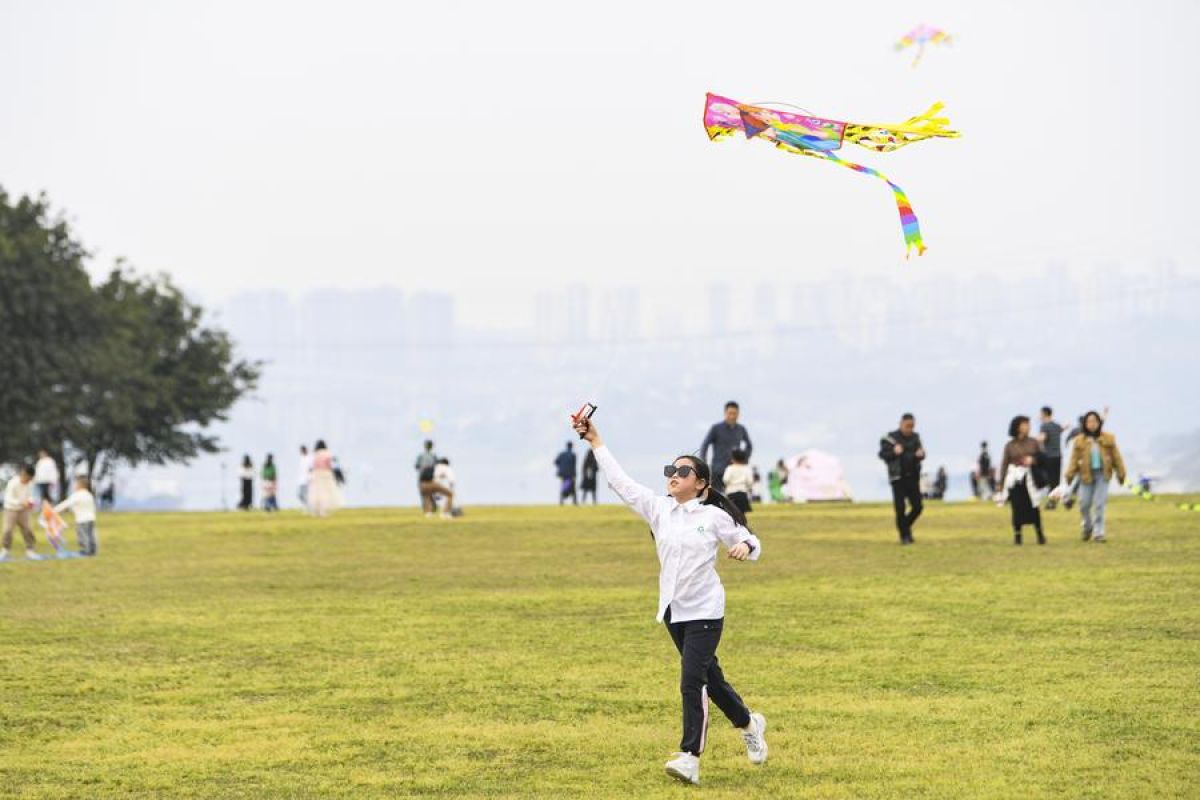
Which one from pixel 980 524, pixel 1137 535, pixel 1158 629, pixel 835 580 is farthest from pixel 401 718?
pixel 980 524

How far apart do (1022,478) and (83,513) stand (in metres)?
16.7

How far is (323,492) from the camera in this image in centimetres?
5481

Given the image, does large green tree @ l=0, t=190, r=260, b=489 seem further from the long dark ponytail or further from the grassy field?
the long dark ponytail

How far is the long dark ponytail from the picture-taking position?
38.2 feet

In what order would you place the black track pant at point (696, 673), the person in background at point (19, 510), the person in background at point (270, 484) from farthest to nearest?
A: the person in background at point (270, 484)
the person in background at point (19, 510)
the black track pant at point (696, 673)

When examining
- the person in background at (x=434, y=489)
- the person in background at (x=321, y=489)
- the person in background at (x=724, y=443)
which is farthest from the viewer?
the person in background at (x=321, y=489)

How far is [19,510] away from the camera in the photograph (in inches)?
1395

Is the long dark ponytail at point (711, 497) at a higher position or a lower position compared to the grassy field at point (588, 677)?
higher

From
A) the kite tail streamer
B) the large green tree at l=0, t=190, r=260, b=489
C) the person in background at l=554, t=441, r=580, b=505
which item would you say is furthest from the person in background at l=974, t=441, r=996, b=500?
the kite tail streamer

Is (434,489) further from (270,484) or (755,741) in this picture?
(755,741)

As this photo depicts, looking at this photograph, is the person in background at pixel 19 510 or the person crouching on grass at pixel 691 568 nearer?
the person crouching on grass at pixel 691 568

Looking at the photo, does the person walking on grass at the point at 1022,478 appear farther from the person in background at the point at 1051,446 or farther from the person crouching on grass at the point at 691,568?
the person crouching on grass at the point at 691,568

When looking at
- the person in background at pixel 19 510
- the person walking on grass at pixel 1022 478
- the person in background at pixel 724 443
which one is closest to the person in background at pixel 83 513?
the person in background at pixel 19 510

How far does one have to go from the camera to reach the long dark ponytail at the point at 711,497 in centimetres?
1165
